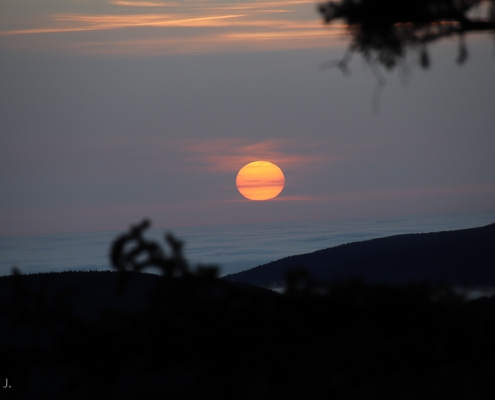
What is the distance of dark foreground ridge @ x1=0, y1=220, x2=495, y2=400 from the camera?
377 cm

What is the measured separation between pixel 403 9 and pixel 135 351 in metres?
3.19

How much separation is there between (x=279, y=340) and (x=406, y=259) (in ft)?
64.7

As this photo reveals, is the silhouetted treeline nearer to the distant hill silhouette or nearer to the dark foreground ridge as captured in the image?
the dark foreground ridge

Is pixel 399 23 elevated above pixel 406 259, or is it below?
above

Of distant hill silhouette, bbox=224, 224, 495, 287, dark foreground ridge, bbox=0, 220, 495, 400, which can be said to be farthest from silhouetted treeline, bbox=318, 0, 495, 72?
distant hill silhouette, bbox=224, 224, 495, 287

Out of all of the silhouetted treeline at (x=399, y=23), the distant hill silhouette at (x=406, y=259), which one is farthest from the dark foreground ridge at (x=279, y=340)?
the distant hill silhouette at (x=406, y=259)

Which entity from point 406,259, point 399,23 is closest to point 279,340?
point 399,23

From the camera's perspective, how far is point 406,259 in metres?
22.6

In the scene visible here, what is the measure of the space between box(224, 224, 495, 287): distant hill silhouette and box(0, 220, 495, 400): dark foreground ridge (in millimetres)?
14984

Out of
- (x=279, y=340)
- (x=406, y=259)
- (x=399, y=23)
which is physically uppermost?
(x=399, y=23)

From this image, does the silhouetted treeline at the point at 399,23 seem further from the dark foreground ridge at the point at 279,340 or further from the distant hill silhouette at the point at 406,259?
the distant hill silhouette at the point at 406,259

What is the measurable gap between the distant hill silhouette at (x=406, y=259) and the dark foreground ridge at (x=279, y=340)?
14984mm

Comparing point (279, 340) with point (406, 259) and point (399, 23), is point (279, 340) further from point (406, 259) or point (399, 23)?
point (406, 259)

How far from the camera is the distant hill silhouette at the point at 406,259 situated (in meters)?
20.2
